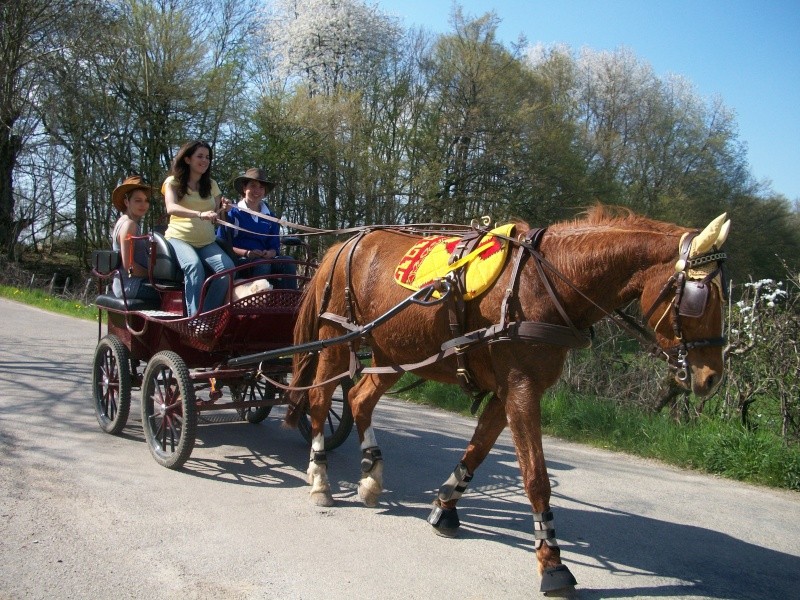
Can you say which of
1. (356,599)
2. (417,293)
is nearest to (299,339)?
(417,293)

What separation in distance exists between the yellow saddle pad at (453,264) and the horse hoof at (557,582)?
1.47 metres

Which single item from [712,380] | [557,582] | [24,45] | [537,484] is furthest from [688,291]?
[24,45]

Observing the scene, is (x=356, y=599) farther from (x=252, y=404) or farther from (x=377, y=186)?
(x=377, y=186)

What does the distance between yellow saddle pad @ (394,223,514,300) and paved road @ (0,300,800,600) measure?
4.88ft

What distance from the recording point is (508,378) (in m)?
3.85

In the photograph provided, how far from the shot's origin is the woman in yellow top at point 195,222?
562 centimetres

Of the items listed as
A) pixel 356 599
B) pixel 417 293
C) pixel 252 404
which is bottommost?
pixel 356 599

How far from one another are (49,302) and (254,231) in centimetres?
1262

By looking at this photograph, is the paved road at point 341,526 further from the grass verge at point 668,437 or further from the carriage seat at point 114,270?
the carriage seat at point 114,270

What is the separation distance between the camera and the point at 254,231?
6305 millimetres

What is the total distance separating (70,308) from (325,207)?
38.8 ft

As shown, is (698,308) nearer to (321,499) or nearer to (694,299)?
(694,299)

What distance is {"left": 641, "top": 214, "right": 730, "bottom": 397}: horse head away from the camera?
3342 millimetres

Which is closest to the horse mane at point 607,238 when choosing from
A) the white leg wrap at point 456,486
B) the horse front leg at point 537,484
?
the horse front leg at point 537,484
